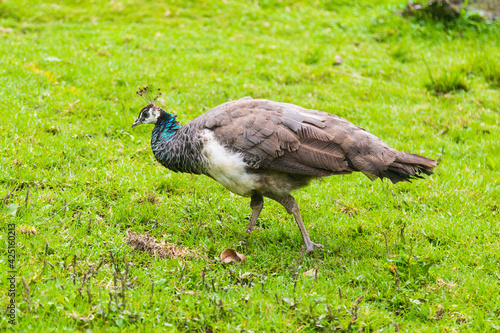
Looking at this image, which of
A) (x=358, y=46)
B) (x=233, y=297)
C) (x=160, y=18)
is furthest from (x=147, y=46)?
(x=233, y=297)

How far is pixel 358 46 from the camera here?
997 cm

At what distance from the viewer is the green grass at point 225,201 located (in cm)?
356

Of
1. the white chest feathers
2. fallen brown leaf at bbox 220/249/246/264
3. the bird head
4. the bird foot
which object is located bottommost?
the bird foot

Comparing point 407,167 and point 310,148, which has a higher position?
point 310,148

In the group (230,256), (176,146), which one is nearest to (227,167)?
(176,146)

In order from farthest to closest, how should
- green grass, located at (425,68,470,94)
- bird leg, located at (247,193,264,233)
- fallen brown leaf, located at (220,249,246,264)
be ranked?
green grass, located at (425,68,470,94) → bird leg, located at (247,193,264,233) → fallen brown leaf, located at (220,249,246,264)

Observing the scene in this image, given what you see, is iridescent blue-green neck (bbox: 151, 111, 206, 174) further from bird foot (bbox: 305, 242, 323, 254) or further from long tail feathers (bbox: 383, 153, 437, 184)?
long tail feathers (bbox: 383, 153, 437, 184)

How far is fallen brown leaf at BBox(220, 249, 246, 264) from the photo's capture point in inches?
166

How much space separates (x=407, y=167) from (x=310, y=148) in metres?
0.86

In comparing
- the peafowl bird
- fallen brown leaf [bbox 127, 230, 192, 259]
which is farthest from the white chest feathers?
fallen brown leaf [bbox 127, 230, 192, 259]

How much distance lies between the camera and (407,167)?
14.0 feet

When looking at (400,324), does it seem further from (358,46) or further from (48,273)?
(358,46)

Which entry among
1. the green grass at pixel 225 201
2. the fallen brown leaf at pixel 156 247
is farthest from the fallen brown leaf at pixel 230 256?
the fallen brown leaf at pixel 156 247

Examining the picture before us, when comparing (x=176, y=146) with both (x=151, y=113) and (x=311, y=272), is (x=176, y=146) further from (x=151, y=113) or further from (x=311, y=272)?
(x=311, y=272)
